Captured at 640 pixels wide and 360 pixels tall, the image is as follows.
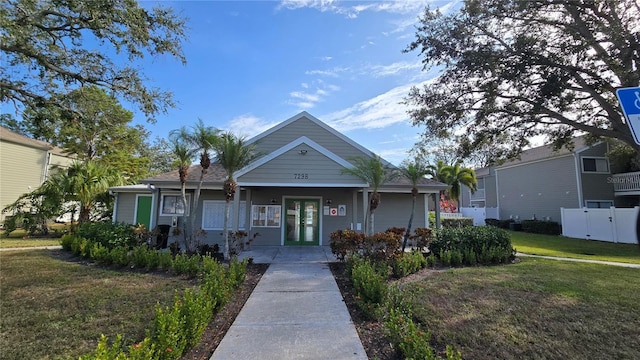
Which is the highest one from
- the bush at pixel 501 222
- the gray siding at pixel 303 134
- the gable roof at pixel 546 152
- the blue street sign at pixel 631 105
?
the gable roof at pixel 546 152

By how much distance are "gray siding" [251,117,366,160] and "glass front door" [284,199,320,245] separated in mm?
2544

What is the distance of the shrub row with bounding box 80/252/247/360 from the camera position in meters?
2.92

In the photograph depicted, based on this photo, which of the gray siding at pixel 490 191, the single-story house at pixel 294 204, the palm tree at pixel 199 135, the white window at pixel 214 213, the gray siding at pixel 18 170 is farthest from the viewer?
the gray siding at pixel 490 191

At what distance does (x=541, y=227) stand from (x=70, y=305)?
24.8 m

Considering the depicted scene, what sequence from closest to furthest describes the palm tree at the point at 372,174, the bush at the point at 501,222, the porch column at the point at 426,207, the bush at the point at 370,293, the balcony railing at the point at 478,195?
1. the bush at the point at 370,293
2. the palm tree at the point at 372,174
3. the porch column at the point at 426,207
4. the bush at the point at 501,222
5. the balcony railing at the point at 478,195

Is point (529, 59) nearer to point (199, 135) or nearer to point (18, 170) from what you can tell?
point (199, 135)

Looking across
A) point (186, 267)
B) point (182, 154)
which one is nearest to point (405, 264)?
point (186, 267)

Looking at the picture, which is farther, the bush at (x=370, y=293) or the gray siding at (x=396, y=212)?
the gray siding at (x=396, y=212)

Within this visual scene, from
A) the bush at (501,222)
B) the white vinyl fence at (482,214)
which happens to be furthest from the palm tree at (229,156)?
the white vinyl fence at (482,214)

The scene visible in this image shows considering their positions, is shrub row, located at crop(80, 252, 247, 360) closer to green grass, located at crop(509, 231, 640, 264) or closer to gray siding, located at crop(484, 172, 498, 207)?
green grass, located at crop(509, 231, 640, 264)

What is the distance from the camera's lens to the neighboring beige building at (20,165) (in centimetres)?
1997

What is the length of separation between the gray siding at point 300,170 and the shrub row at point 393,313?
406 cm

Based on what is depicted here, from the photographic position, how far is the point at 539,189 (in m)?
22.8

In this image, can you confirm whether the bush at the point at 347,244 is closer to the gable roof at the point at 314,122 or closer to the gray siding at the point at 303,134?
the gable roof at the point at 314,122
